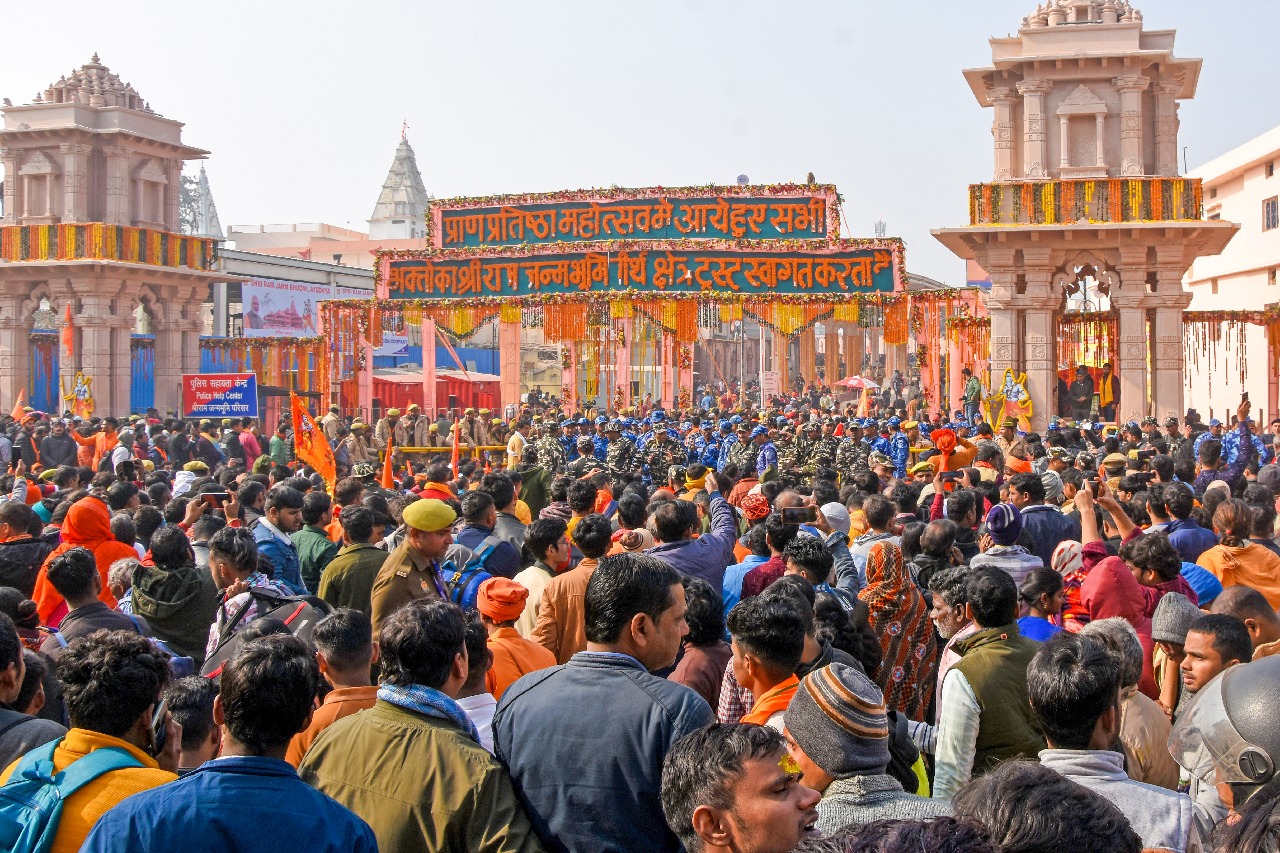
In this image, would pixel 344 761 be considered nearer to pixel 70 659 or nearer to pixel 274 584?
pixel 70 659

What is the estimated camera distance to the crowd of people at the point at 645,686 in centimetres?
268

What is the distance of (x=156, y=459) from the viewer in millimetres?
18141

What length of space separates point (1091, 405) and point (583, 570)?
17.4 m

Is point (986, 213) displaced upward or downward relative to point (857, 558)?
upward

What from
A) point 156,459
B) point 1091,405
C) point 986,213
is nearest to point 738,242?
point 986,213

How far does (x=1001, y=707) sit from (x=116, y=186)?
2864cm

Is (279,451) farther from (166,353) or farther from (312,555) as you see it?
(166,353)

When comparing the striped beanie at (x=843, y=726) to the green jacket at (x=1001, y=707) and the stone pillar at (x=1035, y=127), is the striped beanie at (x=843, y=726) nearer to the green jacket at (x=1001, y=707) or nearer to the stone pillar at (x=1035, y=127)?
the green jacket at (x=1001, y=707)

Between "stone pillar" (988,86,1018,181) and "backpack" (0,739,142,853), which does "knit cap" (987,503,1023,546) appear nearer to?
"backpack" (0,739,142,853)

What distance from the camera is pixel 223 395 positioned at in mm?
18188

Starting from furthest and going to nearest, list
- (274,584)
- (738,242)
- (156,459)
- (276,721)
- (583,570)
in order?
(738,242) < (156,459) < (274,584) < (583,570) < (276,721)

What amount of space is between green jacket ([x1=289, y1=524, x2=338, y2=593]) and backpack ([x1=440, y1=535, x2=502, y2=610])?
0.96 meters

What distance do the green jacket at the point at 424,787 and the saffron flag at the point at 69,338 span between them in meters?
27.6

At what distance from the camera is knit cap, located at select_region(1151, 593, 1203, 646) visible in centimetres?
456
